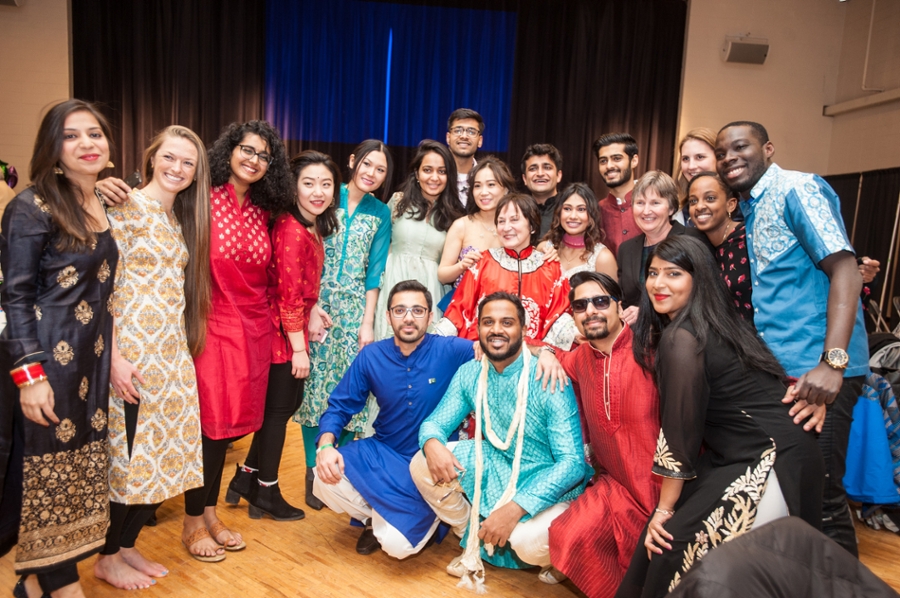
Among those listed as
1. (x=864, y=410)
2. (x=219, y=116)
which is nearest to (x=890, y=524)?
(x=864, y=410)

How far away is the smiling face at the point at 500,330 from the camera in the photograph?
268 centimetres

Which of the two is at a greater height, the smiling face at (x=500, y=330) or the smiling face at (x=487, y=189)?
the smiling face at (x=487, y=189)

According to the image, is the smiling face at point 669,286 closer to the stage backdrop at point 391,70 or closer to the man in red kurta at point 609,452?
the man in red kurta at point 609,452

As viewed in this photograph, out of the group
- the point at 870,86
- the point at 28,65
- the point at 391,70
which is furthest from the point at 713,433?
the point at 28,65

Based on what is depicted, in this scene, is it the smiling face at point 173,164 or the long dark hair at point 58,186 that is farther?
the smiling face at point 173,164

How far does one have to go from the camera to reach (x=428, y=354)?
9.77 ft

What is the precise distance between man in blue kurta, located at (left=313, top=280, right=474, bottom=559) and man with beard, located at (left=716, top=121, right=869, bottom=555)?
1.29 m

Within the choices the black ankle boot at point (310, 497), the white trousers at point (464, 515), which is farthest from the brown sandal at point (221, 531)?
the white trousers at point (464, 515)

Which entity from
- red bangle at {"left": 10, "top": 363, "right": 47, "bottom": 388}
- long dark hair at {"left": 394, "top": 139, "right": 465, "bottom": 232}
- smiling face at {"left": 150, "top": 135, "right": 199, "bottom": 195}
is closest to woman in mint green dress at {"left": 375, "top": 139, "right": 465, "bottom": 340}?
long dark hair at {"left": 394, "top": 139, "right": 465, "bottom": 232}

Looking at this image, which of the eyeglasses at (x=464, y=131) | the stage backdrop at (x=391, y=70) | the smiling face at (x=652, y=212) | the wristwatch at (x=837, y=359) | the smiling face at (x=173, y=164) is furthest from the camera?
the stage backdrop at (x=391, y=70)

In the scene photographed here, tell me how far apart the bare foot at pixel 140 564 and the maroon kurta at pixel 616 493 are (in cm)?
150

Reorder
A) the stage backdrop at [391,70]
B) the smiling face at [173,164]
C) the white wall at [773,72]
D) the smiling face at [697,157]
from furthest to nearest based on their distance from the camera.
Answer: the white wall at [773,72]
the stage backdrop at [391,70]
the smiling face at [697,157]
the smiling face at [173,164]

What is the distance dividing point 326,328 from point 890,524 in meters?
3.09

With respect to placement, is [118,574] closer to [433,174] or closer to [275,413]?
[275,413]
